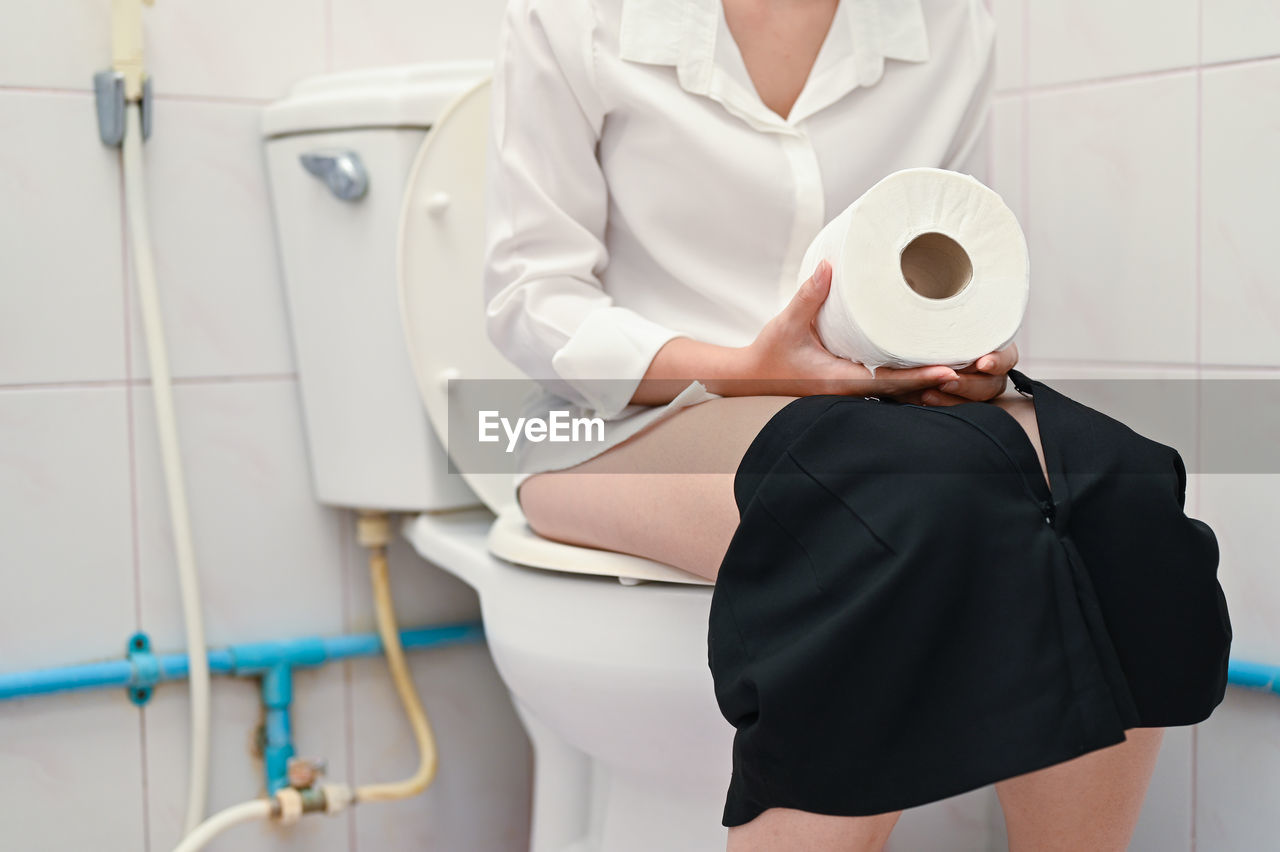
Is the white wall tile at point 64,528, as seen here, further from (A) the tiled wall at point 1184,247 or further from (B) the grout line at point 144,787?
(A) the tiled wall at point 1184,247

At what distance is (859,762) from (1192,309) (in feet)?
2.05

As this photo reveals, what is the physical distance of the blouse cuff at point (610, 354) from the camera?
84 centimetres

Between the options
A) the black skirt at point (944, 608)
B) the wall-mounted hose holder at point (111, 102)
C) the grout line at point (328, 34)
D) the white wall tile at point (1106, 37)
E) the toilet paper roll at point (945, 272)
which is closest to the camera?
the black skirt at point (944, 608)

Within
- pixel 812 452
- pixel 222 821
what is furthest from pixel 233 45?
pixel 812 452

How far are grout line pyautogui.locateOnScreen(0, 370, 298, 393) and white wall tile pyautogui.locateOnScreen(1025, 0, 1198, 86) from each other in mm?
811

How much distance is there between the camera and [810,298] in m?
0.72

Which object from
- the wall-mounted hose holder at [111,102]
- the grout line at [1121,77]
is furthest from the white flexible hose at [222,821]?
the grout line at [1121,77]

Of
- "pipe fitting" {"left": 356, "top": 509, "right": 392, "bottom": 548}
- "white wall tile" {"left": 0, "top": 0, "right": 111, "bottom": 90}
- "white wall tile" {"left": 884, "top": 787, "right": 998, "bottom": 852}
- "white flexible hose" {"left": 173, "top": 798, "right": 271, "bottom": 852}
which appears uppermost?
"white wall tile" {"left": 0, "top": 0, "right": 111, "bottom": 90}

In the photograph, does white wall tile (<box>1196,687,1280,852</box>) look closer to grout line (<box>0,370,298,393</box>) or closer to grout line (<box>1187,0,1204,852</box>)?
grout line (<box>1187,0,1204,852</box>)

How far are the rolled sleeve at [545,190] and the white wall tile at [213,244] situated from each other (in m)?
0.40

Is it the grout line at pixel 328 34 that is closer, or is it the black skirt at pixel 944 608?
the black skirt at pixel 944 608

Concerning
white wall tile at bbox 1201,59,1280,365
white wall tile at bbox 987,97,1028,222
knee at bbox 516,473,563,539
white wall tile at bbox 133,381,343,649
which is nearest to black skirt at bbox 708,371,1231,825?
knee at bbox 516,473,563,539

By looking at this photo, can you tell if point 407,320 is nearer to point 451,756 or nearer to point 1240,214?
point 451,756

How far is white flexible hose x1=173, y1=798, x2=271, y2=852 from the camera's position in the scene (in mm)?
1148
